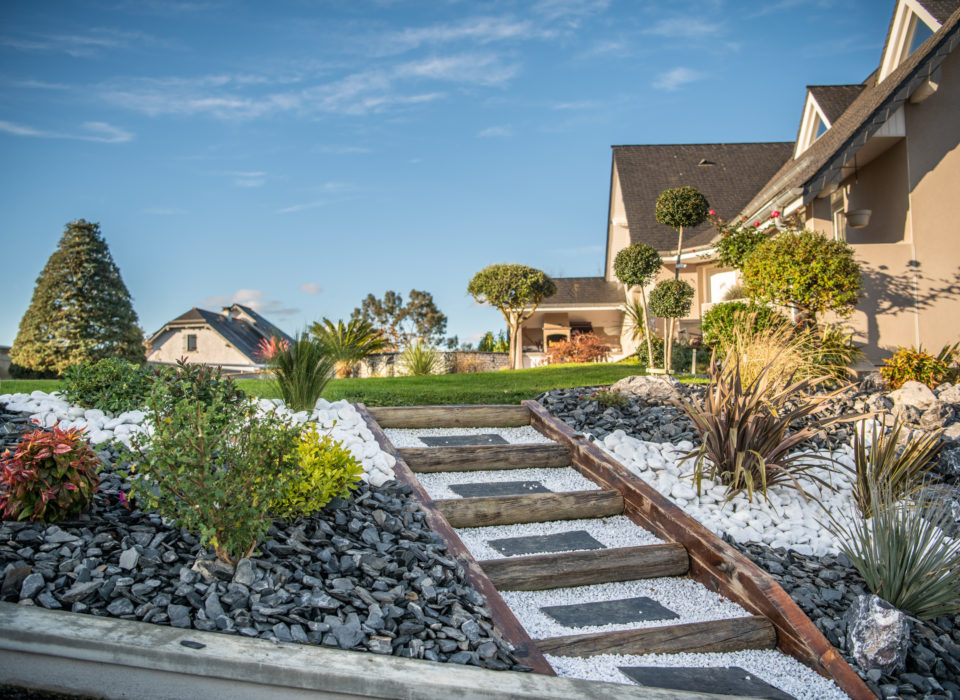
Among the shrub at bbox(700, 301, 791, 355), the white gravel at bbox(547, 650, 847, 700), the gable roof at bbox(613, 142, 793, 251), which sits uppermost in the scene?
the gable roof at bbox(613, 142, 793, 251)

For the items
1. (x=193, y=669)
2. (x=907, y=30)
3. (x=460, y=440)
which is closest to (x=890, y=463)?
(x=460, y=440)

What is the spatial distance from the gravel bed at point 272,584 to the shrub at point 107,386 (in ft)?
6.86

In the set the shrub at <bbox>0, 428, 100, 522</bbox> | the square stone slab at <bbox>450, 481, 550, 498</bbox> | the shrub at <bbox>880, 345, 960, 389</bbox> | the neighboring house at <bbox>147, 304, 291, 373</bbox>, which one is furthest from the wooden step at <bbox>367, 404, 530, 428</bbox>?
the neighboring house at <bbox>147, 304, 291, 373</bbox>

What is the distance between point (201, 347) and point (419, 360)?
1890 cm

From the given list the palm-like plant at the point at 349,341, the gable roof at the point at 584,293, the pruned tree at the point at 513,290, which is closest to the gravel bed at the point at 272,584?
the palm-like plant at the point at 349,341

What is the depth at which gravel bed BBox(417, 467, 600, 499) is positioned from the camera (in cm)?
488

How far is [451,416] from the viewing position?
20.6 ft

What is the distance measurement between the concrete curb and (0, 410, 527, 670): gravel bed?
0.44 feet

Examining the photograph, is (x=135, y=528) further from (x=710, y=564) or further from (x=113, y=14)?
(x=113, y=14)

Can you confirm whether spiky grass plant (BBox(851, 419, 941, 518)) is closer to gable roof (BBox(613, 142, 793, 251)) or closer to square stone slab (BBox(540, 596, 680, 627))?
square stone slab (BBox(540, 596, 680, 627))

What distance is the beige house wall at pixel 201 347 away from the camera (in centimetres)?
2902

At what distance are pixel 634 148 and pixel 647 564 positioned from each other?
17777 mm

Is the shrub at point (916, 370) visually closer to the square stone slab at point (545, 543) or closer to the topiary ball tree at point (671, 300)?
the topiary ball tree at point (671, 300)

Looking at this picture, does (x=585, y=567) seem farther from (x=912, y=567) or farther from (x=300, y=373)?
(x=300, y=373)
